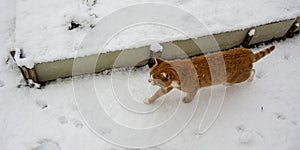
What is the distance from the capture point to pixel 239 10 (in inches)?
125

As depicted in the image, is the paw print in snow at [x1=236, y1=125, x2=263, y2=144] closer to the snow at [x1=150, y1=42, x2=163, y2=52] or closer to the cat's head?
the cat's head

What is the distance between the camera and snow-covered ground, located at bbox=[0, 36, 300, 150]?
2.64 meters

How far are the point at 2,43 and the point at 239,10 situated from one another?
96.1 inches

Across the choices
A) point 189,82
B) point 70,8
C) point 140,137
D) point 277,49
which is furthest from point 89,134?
point 277,49

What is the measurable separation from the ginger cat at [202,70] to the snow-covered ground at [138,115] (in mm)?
272

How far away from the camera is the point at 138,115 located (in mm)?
2797

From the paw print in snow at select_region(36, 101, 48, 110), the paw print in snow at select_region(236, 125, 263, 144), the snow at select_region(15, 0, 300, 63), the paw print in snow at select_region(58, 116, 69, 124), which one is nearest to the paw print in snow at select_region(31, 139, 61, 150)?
the paw print in snow at select_region(58, 116, 69, 124)

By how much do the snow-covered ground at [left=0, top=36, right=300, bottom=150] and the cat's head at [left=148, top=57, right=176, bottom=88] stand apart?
485mm

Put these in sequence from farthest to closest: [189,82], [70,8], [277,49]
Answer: [277,49] < [70,8] < [189,82]

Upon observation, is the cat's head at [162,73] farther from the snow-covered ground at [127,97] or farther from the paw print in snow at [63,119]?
the paw print in snow at [63,119]

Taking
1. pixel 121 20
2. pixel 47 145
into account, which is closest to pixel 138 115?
pixel 47 145

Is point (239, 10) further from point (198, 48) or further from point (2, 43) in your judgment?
point (2, 43)

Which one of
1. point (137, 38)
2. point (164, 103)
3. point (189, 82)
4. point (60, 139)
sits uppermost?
point (137, 38)

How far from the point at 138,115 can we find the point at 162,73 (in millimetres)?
603
